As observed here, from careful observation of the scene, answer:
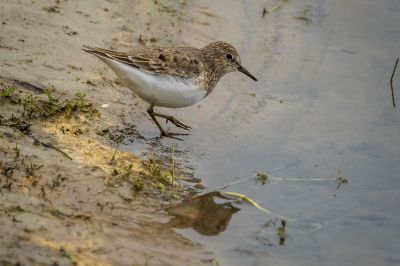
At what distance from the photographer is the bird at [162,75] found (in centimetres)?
774

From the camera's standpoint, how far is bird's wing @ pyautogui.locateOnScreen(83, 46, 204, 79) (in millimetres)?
7715

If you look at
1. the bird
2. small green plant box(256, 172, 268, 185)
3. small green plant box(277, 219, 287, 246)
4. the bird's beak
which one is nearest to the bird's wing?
the bird

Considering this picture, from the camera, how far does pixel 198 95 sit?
26.9 feet

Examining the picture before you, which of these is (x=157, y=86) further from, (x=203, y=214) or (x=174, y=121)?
(x=203, y=214)

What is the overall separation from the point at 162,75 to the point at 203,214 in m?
2.01

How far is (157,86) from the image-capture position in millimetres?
7859

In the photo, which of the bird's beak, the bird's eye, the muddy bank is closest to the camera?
the muddy bank

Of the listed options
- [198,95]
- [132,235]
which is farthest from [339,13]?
[132,235]

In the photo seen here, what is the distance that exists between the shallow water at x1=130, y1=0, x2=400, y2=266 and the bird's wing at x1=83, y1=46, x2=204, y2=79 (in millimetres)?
801

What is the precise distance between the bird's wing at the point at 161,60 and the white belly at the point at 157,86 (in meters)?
0.06

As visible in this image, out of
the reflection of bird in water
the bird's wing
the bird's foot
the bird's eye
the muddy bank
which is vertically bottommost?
the reflection of bird in water

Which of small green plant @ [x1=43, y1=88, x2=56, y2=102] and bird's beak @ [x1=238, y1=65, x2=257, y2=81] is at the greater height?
bird's beak @ [x1=238, y1=65, x2=257, y2=81]

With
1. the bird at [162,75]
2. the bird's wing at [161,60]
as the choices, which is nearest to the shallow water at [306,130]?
the bird at [162,75]

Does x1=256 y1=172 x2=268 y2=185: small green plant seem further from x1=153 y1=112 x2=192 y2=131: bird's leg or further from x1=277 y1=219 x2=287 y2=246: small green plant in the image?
x1=153 y1=112 x2=192 y2=131: bird's leg
